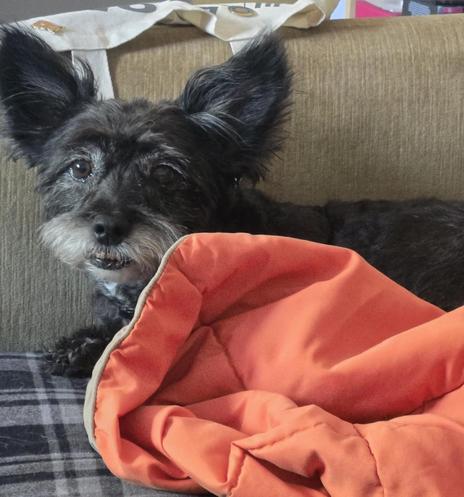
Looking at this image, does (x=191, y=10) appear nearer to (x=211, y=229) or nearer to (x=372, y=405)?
(x=211, y=229)

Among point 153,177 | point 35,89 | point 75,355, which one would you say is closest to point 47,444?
point 75,355

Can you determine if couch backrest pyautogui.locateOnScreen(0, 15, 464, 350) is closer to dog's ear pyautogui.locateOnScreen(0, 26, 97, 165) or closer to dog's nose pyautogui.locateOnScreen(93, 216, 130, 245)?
dog's ear pyautogui.locateOnScreen(0, 26, 97, 165)

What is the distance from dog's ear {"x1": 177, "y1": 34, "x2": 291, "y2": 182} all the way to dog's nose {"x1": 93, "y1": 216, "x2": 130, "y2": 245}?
0.31m

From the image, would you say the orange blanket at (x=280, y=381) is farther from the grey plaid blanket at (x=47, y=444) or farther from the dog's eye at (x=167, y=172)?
the dog's eye at (x=167, y=172)

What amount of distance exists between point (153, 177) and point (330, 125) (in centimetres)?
56

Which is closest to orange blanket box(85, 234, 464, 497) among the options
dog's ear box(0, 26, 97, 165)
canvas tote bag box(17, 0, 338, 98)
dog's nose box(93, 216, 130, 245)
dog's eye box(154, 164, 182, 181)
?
dog's nose box(93, 216, 130, 245)

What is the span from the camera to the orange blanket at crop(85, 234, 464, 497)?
1005 millimetres

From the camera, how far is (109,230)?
4.66 feet

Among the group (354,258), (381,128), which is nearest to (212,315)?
(354,258)

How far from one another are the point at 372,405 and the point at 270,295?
26 cm

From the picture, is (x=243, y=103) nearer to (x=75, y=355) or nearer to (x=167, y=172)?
(x=167, y=172)

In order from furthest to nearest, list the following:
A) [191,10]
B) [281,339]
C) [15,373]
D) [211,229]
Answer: [191,10] < [211,229] < [15,373] < [281,339]

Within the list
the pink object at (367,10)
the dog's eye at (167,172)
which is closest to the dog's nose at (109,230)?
the dog's eye at (167,172)

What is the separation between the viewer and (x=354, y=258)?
1.29m
